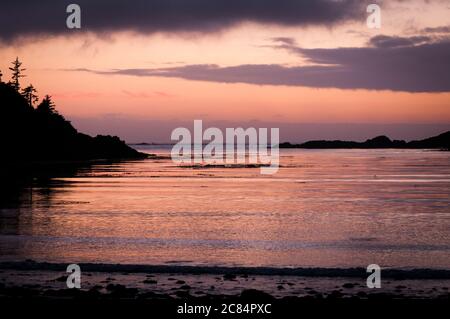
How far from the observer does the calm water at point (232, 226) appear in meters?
17.9

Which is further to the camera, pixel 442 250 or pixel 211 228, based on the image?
pixel 211 228

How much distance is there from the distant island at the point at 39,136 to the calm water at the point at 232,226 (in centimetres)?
5695

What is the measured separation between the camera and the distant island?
9606 cm

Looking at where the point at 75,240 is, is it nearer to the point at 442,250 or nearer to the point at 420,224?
the point at 442,250

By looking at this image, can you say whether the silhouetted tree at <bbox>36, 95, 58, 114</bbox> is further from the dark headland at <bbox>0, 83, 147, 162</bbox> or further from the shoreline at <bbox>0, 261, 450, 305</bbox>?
the shoreline at <bbox>0, 261, 450, 305</bbox>

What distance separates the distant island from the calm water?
5695 centimetres

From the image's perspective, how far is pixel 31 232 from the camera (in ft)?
73.6

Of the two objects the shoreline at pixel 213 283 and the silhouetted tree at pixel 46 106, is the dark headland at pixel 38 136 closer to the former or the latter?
the silhouetted tree at pixel 46 106

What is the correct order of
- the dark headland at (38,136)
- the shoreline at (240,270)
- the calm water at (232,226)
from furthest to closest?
the dark headland at (38,136)
the calm water at (232,226)
the shoreline at (240,270)

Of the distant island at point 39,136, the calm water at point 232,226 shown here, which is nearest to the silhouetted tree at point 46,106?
the distant island at point 39,136

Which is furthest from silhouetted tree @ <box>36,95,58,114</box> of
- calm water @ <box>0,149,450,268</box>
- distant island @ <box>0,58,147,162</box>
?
calm water @ <box>0,149,450,268</box>
